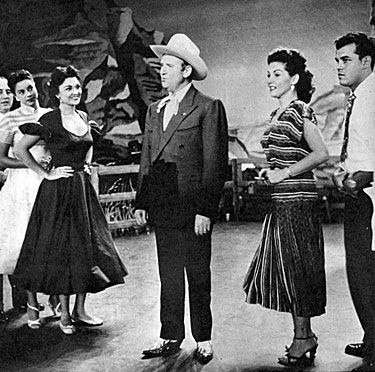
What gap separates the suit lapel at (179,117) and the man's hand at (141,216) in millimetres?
253

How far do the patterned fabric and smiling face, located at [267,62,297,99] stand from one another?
0.07 meters

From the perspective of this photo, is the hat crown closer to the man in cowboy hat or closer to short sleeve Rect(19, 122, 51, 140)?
the man in cowboy hat

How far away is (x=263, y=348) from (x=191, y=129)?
1012 millimetres

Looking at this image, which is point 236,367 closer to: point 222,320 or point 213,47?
point 222,320

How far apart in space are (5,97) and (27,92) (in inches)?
4.8

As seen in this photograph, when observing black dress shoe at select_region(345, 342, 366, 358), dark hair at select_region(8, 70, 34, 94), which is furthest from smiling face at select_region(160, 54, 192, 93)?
black dress shoe at select_region(345, 342, 366, 358)

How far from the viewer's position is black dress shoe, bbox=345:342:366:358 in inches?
96.0

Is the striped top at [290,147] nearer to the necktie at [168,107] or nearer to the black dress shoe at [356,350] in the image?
the necktie at [168,107]

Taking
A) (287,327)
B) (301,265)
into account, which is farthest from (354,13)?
(287,327)

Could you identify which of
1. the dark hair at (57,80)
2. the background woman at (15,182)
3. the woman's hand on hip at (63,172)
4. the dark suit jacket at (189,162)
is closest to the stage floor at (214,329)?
the dark suit jacket at (189,162)

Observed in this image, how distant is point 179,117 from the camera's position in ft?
8.27

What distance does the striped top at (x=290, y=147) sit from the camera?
2359mm

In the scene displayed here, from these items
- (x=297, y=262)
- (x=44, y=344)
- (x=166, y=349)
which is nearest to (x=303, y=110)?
(x=297, y=262)

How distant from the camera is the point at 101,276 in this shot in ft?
8.75
